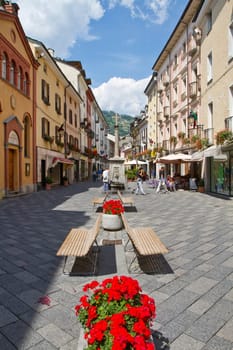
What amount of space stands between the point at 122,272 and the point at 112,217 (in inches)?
105

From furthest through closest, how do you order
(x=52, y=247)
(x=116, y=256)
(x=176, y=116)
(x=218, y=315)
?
(x=176, y=116) → (x=52, y=247) → (x=116, y=256) → (x=218, y=315)

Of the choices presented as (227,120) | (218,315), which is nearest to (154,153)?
(227,120)

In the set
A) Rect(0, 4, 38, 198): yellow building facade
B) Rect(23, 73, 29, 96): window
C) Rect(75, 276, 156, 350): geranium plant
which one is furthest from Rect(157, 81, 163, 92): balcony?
Rect(75, 276, 156, 350): geranium plant

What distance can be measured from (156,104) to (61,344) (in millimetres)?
34437

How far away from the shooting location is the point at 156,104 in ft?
114

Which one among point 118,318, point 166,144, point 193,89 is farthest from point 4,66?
point 166,144

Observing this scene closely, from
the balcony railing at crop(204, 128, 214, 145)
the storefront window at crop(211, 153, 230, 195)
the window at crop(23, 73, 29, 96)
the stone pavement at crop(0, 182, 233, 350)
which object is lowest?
the stone pavement at crop(0, 182, 233, 350)

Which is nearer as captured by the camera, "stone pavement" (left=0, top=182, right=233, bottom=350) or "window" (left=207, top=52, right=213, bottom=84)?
"stone pavement" (left=0, top=182, right=233, bottom=350)

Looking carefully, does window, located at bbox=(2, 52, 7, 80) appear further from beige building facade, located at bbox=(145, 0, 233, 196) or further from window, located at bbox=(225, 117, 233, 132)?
window, located at bbox=(225, 117, 233, 132)

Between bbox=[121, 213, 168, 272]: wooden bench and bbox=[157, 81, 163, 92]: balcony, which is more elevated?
bbox=[157, 81, 163, 92]: balcony

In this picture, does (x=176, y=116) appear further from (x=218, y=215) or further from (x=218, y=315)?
(x=218, y=315)

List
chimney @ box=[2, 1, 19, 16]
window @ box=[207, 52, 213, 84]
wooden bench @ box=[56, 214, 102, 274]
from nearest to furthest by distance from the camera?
wooden bench @ box=[56, 214, 102, 274]
chimney @ box=[2, 1, 19, 16]
window @ box=[207, 52, 213, 84]

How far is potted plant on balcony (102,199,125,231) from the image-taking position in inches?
268

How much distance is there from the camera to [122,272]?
13.7ft
